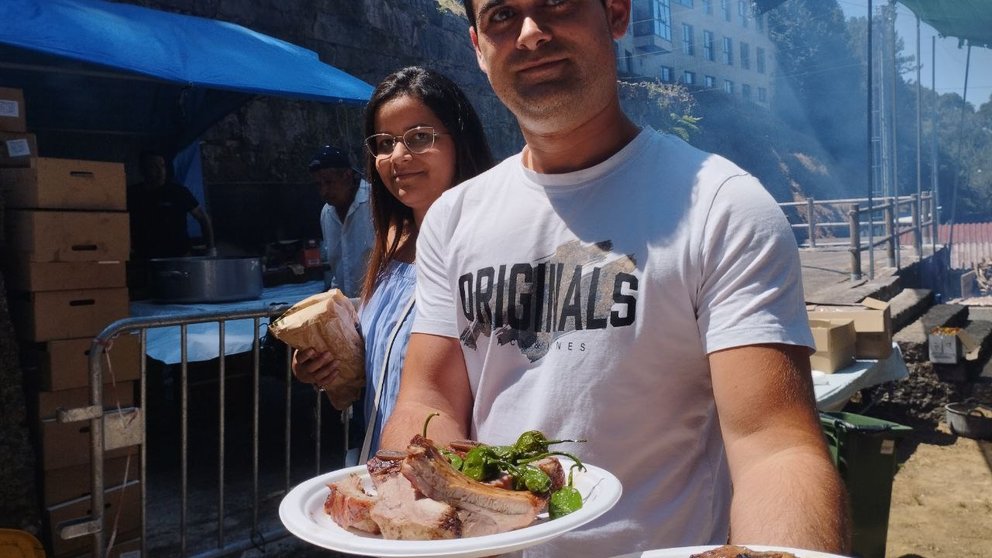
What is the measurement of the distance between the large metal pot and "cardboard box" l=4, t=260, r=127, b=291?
101 centimetres

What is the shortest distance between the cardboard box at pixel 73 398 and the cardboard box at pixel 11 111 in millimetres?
1603

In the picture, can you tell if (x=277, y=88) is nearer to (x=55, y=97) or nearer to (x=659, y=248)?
(x=55, y=97)

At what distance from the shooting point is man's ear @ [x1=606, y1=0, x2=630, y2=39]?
5.51 ft

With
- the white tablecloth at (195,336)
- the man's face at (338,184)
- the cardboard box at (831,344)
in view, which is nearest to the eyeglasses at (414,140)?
the white tablecloth at (195,336)

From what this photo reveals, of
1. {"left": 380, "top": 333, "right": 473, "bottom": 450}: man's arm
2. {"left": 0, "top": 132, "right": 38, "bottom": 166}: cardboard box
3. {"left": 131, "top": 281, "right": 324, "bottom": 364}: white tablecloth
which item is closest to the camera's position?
{"left": 380, "top": 333, "right": 473, "bottom": 450}: man's arm

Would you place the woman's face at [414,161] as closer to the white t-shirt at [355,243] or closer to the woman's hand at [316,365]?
the woman's hand at [316,365]

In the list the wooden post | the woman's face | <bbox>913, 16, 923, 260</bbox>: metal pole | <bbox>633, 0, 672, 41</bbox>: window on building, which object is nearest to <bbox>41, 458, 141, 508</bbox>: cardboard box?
the woman's face

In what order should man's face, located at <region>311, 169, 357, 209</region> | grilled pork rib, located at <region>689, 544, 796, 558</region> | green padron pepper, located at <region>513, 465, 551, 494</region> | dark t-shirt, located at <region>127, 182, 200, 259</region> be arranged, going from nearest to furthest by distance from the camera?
grilled pork rib, located at <region>689, 544, 796, 558</region> < green padron pepper, located at <region>513, 465, 551, 494</region> < man's face, located at <region>311, 169, 357, 209</region> < dark t-shirt, located at <region>127, 182, 200, 259</region>

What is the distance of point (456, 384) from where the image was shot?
1.82 m

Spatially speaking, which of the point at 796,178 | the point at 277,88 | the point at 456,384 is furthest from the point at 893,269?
the point at 796,178

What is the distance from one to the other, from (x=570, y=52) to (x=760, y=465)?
0.94 meters

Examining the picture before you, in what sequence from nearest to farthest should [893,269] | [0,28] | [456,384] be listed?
[456,384]
[0,28]
[893,269]

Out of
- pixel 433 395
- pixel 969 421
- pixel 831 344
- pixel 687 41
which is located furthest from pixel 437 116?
pixel 687 41

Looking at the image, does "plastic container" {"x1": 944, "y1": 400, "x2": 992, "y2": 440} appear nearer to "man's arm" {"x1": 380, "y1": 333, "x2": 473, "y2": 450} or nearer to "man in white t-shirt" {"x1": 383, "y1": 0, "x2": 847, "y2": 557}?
"man in white t-shirt" {"x1": 383, "y1": 0, "x2": 847, "y2": 557}
